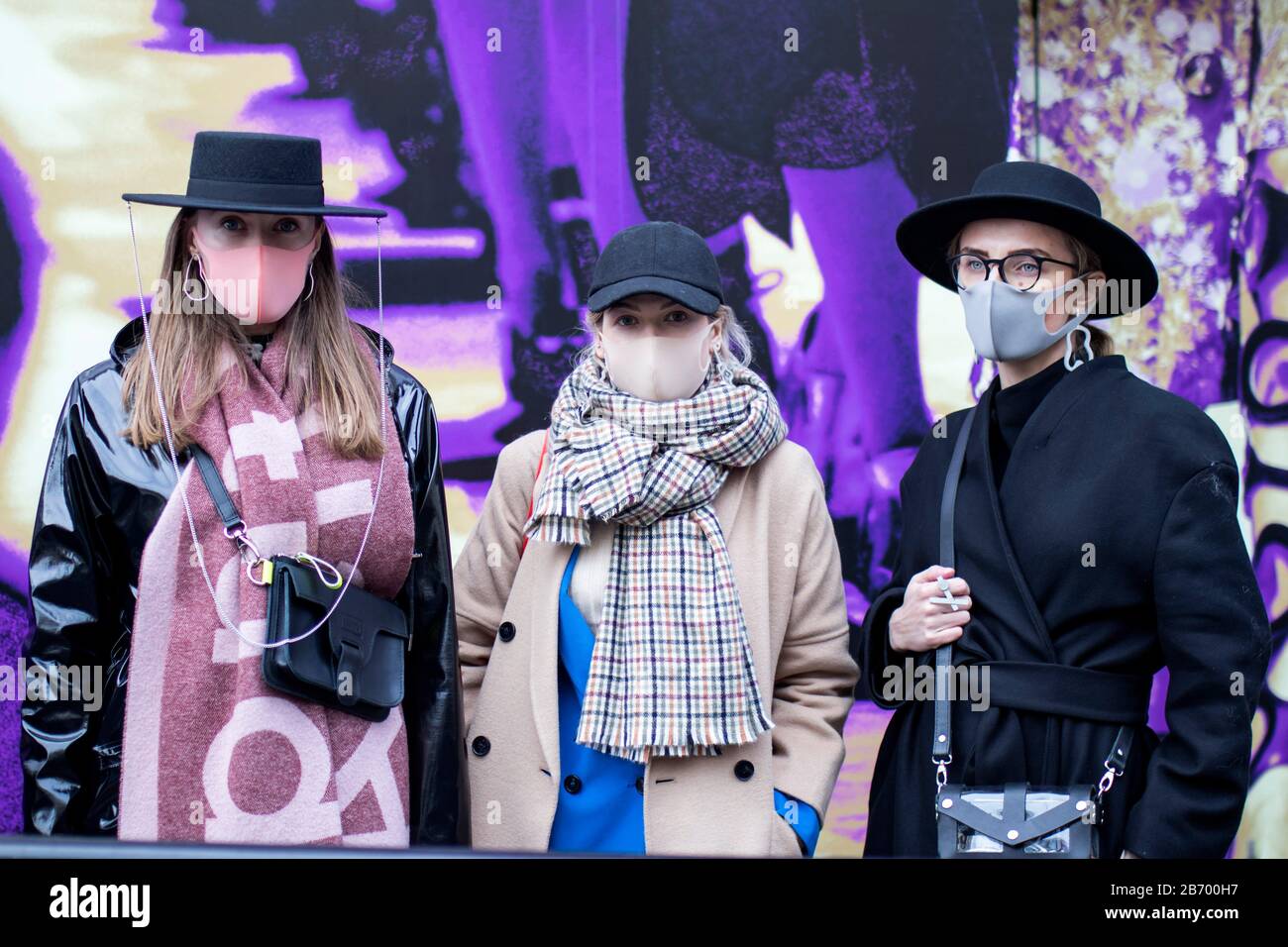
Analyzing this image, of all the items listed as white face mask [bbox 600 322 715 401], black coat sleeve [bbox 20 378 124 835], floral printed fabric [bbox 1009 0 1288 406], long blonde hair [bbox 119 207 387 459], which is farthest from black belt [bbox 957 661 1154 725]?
floral printed fabric [bbox 1009 0 1288 406]

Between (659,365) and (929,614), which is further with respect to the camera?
(659,365)

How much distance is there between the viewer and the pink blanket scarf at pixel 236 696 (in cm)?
270

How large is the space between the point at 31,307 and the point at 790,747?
9.76 ft

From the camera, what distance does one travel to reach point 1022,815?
112 inches

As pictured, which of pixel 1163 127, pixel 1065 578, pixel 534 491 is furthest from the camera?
pixel 1163 127

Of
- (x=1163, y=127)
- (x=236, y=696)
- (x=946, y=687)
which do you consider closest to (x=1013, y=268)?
(x=946, y=687)

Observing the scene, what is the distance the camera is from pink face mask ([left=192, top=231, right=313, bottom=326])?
2.87 meters

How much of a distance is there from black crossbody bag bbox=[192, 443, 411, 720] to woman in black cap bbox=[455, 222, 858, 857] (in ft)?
1.41

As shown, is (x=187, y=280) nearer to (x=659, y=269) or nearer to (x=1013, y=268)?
(x=659, y=269)

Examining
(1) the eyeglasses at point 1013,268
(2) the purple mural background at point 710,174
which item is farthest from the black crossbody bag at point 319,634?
(2) the purple mural background at point 710,174

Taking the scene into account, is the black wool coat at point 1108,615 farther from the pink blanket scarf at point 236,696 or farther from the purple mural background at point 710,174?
the purple mural background at point 710,174

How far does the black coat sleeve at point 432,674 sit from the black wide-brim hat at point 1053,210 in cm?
136

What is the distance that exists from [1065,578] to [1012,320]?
1.97 feet
